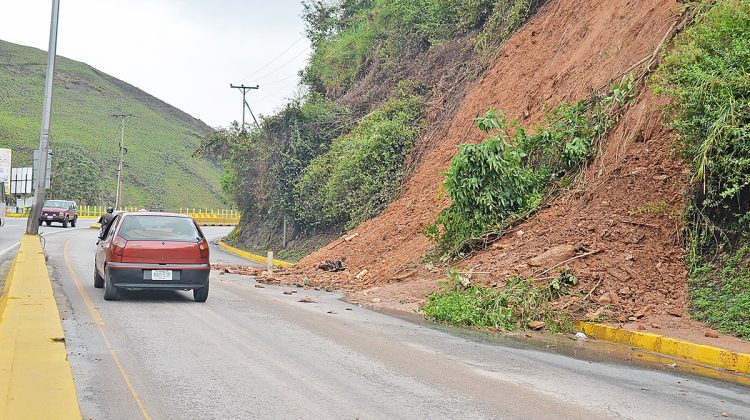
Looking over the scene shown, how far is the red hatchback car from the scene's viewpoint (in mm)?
13016

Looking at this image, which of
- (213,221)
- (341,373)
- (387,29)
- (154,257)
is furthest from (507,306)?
(213,221)

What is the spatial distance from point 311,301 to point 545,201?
5773mm

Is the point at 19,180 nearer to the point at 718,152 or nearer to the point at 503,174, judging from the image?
the point at 503,174

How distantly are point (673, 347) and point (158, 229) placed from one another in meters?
8.59

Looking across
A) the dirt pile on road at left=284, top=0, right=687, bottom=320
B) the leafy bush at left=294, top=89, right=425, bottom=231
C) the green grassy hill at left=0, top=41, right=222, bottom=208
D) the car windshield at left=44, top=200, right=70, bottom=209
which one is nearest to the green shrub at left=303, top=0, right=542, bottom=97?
the dirt pile on road at left=284, top=0, right=687, bottom=320

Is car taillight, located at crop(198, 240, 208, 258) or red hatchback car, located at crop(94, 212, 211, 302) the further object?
car taillight, located at crop(198, 240, 208, 258)

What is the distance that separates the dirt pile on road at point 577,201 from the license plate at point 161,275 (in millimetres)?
4204

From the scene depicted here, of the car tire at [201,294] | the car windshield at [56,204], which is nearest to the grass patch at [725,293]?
the car tire at [201,294]

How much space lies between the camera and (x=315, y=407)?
6.40 metres

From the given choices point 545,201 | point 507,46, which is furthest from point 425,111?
point 545,201

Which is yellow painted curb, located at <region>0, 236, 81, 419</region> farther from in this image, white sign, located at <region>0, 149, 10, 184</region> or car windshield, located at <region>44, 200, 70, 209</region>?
car windshield, located at <region>44, 200, 70, 209</region>

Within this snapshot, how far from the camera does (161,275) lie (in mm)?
13141

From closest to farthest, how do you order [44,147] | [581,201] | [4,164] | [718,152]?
[718,152] < [581,201] < [44,147] < [4,164]

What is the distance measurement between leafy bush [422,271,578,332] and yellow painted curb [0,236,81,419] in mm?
6110
